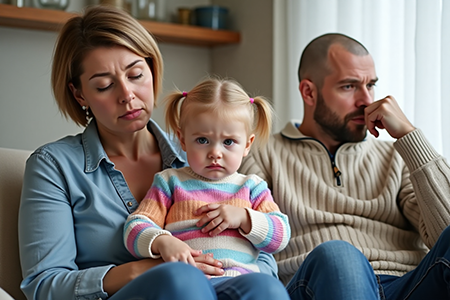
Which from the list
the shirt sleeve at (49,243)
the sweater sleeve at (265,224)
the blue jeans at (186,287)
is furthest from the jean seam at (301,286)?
the shirt sleeve at (49,243)

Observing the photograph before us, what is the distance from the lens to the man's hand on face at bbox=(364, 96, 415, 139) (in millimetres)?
1789

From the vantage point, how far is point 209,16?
302cm

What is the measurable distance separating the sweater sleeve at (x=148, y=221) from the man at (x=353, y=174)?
1.50 feet

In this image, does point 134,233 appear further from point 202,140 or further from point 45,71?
point 45,71

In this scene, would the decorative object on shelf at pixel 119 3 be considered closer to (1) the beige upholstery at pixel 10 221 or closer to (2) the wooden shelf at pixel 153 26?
(2) the wooden shelf at pixel 153 26

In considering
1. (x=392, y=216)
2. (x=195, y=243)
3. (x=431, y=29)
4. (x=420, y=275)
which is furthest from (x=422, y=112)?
(x=195, y=243)

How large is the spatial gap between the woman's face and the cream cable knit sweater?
1.60 ft

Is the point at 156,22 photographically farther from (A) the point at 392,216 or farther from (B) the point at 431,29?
(A) the point at 392,216

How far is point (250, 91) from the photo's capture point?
304 centimetres

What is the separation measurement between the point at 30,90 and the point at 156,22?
683mm

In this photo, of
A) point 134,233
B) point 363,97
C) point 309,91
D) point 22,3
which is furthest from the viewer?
point 22,3

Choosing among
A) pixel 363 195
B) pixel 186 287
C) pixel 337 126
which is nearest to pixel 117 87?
pixel 186 287

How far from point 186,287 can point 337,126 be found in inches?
38.4

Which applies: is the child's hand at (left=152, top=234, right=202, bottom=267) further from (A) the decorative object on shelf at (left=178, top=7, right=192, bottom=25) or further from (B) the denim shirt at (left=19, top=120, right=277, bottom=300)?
(A) the decorative object on shelf at (left=178, top=7, right=192, bottom=25)
